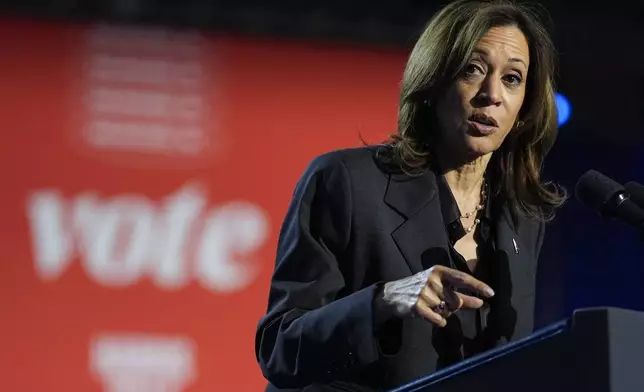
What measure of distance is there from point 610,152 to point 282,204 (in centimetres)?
186

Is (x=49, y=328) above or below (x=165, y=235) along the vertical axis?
below

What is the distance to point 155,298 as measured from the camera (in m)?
3.73

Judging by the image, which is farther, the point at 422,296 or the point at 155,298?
the point at 155,298

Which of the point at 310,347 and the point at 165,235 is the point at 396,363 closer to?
the point at 310,347

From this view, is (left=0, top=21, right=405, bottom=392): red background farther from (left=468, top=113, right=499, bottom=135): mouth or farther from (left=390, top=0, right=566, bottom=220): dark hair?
(left=468, top=113, right=499, bottom=135): mouth

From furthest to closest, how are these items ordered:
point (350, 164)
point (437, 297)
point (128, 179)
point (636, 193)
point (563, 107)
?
point (563, 107), point (128, 179), point (350, 164), point (636, 193), point (437, 297)

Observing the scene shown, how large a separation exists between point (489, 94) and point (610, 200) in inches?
15.0

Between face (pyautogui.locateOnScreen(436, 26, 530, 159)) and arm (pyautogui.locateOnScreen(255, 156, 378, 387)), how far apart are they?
0.76 feet

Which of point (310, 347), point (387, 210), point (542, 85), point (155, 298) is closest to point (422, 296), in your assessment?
point (310, 347)

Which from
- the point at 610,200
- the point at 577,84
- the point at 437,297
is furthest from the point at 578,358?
the point at 577,84

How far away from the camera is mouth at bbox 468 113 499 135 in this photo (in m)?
1.90

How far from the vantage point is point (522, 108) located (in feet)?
6.89

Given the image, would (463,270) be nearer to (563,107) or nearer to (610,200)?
(610,200)

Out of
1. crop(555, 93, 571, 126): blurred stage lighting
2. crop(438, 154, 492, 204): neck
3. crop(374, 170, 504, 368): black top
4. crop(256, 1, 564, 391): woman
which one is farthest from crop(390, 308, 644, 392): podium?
crop(555, 93, 571, 126): blurred stage lighting
